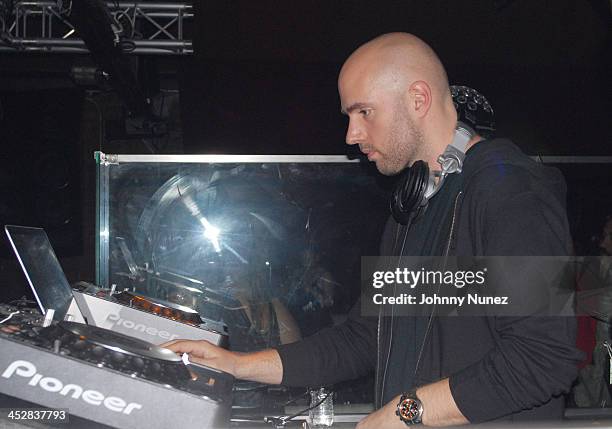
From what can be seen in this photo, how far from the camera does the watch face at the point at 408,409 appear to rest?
1.14 metres

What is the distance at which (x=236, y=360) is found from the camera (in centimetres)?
149

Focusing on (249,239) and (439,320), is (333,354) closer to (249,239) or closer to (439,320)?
(439,320)

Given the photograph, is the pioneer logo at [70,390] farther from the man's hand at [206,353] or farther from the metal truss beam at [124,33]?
the metal truss beam at [124,33]

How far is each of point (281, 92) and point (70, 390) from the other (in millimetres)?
4888

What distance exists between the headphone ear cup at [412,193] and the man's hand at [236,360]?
44 cm

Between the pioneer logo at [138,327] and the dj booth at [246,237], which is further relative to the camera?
the dj booth at [246,237]

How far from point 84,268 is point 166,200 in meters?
3.32

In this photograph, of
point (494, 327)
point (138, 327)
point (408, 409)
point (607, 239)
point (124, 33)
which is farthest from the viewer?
point (124, 33)

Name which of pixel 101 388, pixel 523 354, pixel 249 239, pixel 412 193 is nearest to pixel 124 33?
pixel 249 239

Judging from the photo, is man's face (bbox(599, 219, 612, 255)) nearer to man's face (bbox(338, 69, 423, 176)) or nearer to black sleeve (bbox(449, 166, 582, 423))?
man's face (bbox(338, 69, 423, 176))

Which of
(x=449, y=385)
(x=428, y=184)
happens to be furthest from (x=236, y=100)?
(x=449, y=385)

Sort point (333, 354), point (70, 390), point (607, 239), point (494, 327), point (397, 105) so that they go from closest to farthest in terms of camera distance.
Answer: point (70, 390) → point (494, 327) → point (397, 105) → point (333, 354) → point (607, 239)

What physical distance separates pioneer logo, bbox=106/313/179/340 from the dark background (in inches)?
116

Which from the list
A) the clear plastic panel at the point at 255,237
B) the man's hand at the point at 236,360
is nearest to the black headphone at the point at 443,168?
the man's hand at the point at 236,360
